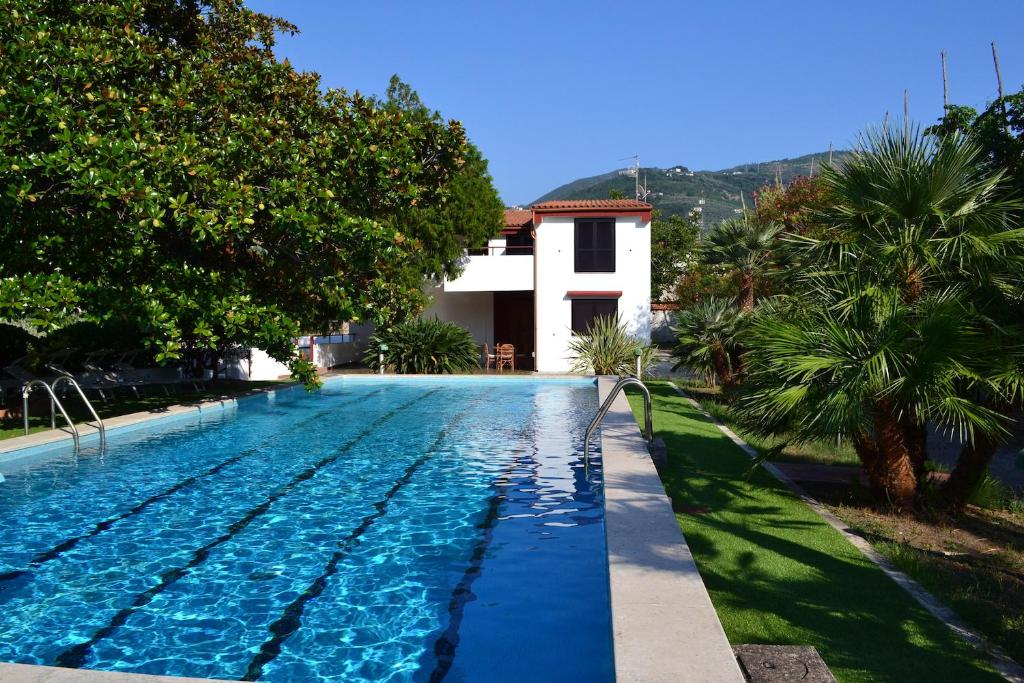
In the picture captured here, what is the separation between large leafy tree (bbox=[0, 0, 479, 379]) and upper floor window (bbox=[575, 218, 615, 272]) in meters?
9.80

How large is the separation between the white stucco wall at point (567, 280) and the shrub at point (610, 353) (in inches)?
66.0

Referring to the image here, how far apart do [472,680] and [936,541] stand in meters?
4.40

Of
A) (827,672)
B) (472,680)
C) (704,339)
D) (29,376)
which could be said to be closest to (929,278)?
(827,672)

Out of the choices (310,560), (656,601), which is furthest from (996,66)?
(310,560)

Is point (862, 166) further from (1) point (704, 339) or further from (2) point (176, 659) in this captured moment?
(1) point (704, 339)

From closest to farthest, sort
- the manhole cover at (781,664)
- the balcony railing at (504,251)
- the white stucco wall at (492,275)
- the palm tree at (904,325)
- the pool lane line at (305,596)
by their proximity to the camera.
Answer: the manhole cover at (781,664)
the pool lane line at (305,596)
the palm tree at (904,325)
the white stucco wall at (492,275)
the balcony railing at (504,251)

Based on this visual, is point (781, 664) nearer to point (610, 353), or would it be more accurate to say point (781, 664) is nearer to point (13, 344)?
point (13, 344)

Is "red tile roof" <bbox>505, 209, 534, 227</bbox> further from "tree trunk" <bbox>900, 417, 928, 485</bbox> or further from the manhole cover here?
the manhole cover

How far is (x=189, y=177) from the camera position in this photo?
11.2m

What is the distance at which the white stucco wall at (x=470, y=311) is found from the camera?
27.9 meters

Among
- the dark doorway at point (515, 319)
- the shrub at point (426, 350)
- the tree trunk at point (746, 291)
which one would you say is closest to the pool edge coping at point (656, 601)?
the tree trunk at point (746, 291)

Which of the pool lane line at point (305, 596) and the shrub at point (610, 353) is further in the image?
the shrub at point (610, 353)

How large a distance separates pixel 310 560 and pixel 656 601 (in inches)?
136

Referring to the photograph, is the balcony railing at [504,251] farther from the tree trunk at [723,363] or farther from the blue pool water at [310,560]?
the blue pool water at [310,560]
